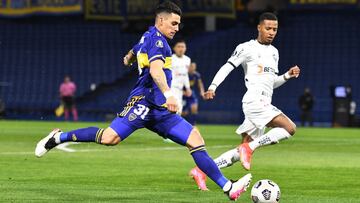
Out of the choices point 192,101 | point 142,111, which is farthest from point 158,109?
point 192,101

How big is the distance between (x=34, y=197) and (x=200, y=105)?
32.7 metres

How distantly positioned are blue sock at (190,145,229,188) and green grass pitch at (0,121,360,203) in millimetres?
578

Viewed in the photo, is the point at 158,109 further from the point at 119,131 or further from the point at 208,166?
the point at 208,166

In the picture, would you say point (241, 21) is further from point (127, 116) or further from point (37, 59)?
point (127, 116)

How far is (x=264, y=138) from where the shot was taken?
41.8 feet

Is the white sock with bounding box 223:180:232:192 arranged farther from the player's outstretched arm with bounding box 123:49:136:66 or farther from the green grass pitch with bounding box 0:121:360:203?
the player's outstretched arm with bounding box 123:49:136:66

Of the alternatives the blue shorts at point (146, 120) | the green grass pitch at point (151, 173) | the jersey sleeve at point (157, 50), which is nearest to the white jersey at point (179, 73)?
the green grass pitch at point (151, 173)

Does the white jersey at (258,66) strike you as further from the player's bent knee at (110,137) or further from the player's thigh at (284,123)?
the player's bent knee at (110,137)

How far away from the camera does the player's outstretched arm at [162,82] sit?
9.49 meters

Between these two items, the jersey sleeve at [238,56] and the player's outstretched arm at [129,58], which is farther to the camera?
the jersey sleeve at [238,56]

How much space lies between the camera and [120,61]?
1826 inches

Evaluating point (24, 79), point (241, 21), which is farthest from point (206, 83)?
point (24, 79)

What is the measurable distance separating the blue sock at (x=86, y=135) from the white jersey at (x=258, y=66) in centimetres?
306

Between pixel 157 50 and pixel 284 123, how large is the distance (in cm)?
339
